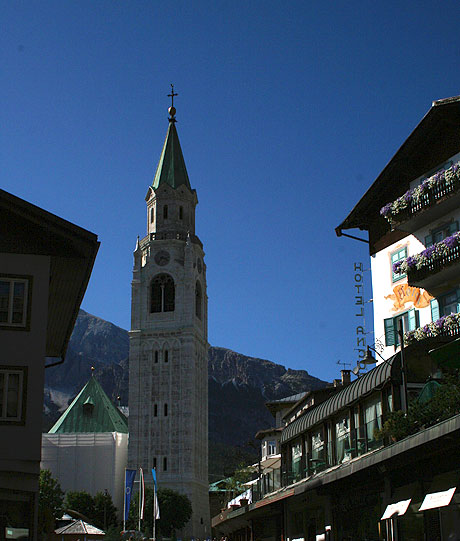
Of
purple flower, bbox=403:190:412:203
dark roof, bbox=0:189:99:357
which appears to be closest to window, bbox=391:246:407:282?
purple flower, bbox=403:190:412:203

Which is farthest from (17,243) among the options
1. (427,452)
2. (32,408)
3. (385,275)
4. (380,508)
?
(385,275)

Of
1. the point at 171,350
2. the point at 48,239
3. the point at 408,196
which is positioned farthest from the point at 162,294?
the point at 48,239

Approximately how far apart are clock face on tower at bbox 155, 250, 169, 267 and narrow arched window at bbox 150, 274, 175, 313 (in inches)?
64.5

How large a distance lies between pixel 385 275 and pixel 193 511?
78.2 m

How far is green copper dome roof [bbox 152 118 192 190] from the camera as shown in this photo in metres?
127

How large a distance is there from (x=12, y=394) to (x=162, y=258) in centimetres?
9978

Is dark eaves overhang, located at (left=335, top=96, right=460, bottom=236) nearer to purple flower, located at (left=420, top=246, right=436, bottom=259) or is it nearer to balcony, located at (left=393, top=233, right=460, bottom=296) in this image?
purple flower, located at (left=420, top=246, right=436, bottom=259)

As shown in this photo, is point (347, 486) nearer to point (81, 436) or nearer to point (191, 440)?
point (191, 440)

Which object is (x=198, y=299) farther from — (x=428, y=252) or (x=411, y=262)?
(x=428, y=252)

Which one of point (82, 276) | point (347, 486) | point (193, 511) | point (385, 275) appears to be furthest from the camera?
point (193, 511)

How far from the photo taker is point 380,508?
27.6 meters

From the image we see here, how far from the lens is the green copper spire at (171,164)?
127 meters

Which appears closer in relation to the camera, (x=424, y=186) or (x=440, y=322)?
(x=440, y=322)

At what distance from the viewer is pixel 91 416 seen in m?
130
